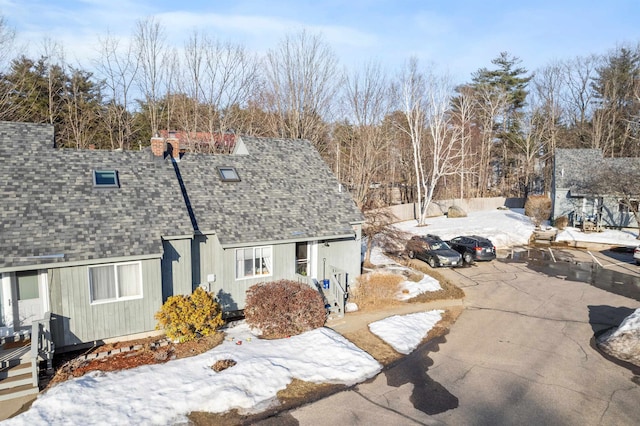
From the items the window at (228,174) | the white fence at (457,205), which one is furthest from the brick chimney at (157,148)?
the white fence at (457,205)

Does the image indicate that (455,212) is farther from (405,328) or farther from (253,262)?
(253,262)

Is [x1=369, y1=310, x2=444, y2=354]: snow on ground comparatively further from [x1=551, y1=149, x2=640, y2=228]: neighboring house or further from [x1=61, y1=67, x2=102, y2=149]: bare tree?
[x1=61, y1=67, x2=102, y2=149]: bare tree

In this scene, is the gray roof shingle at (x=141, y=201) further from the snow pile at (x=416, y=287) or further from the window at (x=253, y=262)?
the snow pile at (x=416, y=287)

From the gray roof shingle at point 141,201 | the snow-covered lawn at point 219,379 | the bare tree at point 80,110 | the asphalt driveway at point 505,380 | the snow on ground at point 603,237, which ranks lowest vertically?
the asphalt driveway at point 505,380

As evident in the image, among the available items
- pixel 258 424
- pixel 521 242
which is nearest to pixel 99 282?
pixel 258 424

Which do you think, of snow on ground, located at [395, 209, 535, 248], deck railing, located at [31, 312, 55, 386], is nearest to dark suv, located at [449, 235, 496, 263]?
snow on ground, located at [395, 209, 535, 248]

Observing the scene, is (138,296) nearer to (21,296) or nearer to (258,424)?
(21,296)
